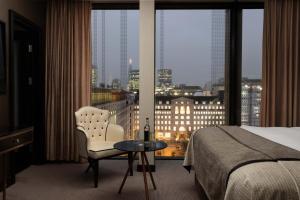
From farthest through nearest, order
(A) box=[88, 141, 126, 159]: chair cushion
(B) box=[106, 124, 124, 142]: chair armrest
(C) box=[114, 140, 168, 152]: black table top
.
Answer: (B) box=[106, 124, 124, 142]: chair armrest
(A) box=[88, 141, 126, 159]: chair cushion
(C) box=[114, 140, 168, 152]: black table top

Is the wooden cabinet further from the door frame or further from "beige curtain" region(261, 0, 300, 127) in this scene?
→ "beige curtain" region(261, 0, 300, 127)

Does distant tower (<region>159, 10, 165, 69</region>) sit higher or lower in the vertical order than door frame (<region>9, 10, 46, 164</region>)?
higher

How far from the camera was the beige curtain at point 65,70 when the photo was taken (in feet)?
15.3

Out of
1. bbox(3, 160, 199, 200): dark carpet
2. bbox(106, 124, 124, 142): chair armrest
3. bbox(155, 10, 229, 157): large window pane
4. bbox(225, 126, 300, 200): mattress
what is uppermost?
bbox(155, 10, 229, 157): large window pane

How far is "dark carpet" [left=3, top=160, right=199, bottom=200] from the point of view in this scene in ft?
10.8

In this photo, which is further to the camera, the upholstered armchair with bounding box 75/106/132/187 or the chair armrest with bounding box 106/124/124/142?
the chair armrest with bounding box 106/124/124/142

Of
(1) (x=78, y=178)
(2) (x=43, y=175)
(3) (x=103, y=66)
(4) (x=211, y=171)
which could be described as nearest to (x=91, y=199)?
(1) (x=78, y=178)

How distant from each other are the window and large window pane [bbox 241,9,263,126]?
1.81m

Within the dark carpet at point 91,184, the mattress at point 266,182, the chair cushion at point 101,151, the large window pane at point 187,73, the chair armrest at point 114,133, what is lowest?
the dark carpet at point 91,184

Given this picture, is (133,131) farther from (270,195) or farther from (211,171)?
(270,195)

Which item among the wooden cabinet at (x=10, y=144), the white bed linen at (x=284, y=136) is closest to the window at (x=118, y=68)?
the wooden cabinet at (x=10, y=144)

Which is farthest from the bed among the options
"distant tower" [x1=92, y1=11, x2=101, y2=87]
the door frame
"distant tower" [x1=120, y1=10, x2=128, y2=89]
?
the door frame

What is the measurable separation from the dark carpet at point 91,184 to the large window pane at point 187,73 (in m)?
0.80

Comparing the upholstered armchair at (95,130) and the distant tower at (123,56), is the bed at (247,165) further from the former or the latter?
the distant tower at (123,56)
